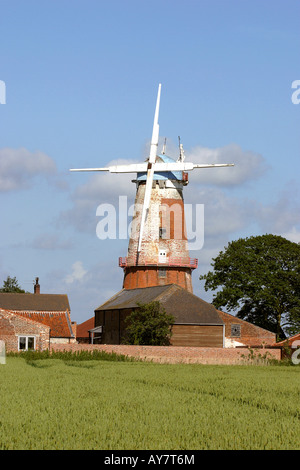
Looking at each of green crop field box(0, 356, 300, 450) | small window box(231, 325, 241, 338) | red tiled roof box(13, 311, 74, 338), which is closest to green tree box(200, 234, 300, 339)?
small window box(231, 325, 241, 338)

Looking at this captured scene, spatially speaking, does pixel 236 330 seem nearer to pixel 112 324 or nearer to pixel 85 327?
pixel 112 324

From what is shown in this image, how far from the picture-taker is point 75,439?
46.9 feet

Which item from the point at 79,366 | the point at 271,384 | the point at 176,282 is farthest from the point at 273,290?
the point at 271,384

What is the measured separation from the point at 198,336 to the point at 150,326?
4.55 metres

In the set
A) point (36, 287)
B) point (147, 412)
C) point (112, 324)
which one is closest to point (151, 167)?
point (112, 324)

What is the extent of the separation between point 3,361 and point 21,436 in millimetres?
26594

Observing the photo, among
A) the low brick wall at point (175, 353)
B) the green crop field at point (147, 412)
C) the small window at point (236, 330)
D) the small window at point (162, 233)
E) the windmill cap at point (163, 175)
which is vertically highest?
the windmill cap at point (163, 175)

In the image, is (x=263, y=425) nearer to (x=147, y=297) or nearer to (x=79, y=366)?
(x=79, y=366)

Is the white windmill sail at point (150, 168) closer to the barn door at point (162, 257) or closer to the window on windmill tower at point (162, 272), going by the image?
the barn door at point (162, 257)

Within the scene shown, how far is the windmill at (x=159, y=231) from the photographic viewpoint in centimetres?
5822

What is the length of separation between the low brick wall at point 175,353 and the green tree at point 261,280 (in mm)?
15708

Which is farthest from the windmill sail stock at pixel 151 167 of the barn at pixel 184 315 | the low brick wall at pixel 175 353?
the low brick wall at pixel 175 353

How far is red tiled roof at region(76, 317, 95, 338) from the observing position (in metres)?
76.1

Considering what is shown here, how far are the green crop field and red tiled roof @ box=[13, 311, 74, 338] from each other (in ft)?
78.3
